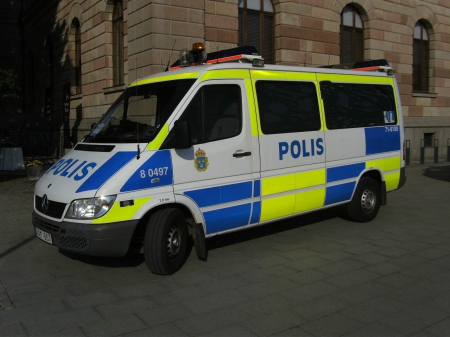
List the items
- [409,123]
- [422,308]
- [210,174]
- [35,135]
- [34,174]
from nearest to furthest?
[422,308], [210,174], [34,174], [409,123], [35,135]

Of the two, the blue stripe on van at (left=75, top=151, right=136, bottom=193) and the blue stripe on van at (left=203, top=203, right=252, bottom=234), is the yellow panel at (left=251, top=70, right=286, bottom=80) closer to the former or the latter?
the blue stripe on van at (left=203, top=203, right=252, bottom=234)

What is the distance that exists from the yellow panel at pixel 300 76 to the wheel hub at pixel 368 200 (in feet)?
7.11

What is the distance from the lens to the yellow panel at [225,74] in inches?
235

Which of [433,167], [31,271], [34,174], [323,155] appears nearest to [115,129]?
[31,271]

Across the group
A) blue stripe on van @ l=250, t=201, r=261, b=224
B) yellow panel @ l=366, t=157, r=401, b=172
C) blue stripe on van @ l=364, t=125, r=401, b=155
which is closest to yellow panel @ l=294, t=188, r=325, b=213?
blue stripe on van @ l=250, t=201, r=261, b=224

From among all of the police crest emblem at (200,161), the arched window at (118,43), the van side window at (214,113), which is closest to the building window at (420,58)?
the arched window at (118,43)

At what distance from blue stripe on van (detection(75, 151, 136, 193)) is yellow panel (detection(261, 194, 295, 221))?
197 centimetres

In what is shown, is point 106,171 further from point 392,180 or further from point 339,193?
point 392,180

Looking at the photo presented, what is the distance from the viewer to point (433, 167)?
17078 millimetres

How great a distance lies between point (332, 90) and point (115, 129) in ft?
11.1

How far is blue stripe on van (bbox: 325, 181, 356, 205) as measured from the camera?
7519 mm

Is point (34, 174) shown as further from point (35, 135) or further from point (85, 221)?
point (85, 221)

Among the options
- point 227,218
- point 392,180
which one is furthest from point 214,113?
point 392,180

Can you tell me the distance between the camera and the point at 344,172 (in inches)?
304
